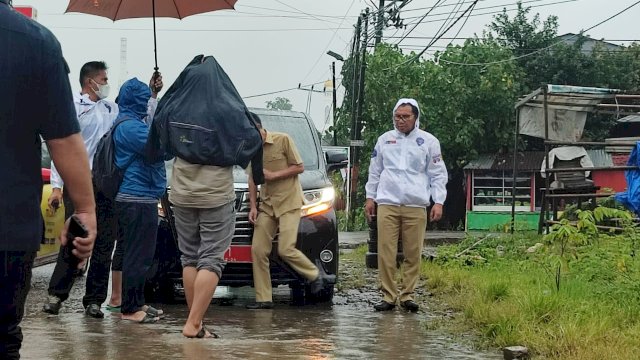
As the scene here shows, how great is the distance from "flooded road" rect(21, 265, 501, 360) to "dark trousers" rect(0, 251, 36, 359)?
7.66 feet

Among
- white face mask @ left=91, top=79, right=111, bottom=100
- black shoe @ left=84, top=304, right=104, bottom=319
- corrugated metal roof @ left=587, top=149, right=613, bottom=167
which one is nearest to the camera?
black shoe @ left=84, top=304, right=104, bottom=319

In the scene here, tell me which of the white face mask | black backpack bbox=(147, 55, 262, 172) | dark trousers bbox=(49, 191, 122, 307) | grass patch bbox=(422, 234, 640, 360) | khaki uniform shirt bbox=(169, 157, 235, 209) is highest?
the white face mask

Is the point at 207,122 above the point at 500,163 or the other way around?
the other way around

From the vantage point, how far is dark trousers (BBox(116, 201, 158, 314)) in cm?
673

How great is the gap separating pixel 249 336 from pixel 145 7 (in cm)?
386

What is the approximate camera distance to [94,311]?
7.10 meters

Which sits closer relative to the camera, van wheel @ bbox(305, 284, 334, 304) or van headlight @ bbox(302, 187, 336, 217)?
van headlight @ bbox(302, 187, 336, 217)

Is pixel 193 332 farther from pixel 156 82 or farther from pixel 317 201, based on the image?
pixel 156 82

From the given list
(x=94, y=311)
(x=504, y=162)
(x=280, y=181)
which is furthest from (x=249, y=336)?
(x=504, y=162)

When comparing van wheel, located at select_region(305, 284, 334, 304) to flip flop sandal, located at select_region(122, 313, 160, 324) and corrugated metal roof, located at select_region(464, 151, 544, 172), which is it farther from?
corrugated metal roof, located at select_region(464, 151, 544, 172)

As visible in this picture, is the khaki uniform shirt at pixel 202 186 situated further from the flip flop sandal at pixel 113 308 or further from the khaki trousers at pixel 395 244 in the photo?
the khaki trousers at pixel 395 244

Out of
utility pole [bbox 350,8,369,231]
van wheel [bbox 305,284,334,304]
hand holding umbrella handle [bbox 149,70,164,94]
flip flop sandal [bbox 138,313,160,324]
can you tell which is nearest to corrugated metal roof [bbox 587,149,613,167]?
utility pole [bbox 350,8,369,231]

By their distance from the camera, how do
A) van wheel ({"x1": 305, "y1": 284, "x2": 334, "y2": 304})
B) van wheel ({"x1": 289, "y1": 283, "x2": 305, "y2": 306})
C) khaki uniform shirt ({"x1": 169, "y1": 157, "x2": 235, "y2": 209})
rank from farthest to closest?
van wheel ({"x1": 289, "y1": 283, "x2": 305, "y2": 306}) < van wheel ({"x1": 305, "y1": 284, "x2": 334, "y2": 304}) < khaki uniform shirt ({"x1": 169, "y1": 157, "x2": 235, "y2": 209})

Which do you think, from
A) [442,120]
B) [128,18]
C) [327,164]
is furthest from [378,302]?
[442,120]
